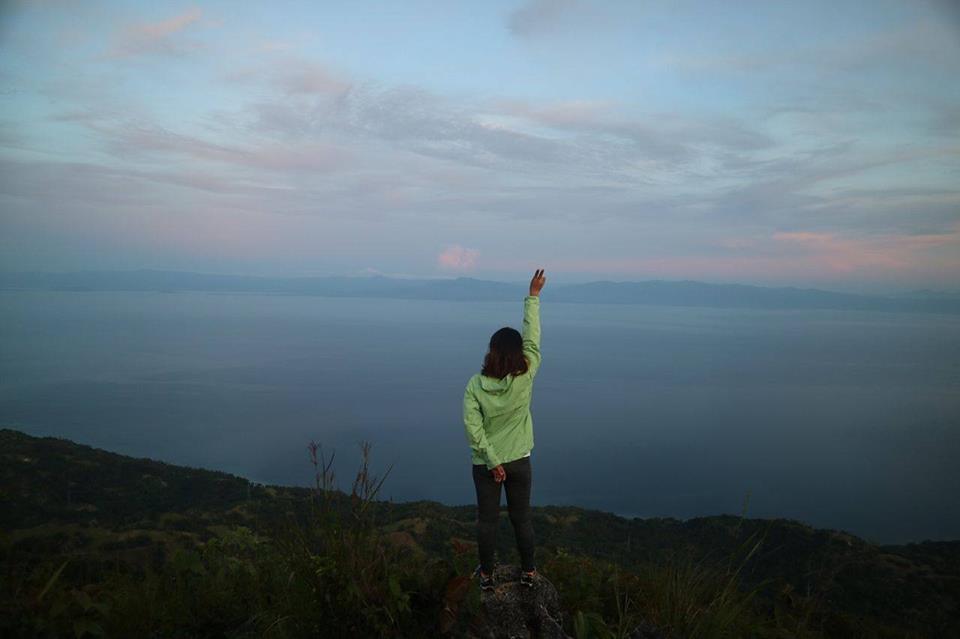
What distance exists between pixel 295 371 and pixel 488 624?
180 meters

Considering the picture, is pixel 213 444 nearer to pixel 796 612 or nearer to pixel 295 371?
pixel 295 371

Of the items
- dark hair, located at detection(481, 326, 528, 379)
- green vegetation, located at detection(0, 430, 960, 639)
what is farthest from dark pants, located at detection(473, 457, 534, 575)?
dark hair, located at detection(481, 326, 528, 379)

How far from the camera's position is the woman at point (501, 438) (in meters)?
3.93

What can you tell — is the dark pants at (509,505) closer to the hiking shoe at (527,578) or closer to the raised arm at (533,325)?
the hiking shoe at (527,578)

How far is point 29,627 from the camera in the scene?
111 inches

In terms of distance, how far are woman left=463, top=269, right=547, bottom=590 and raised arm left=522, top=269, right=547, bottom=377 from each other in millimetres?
43

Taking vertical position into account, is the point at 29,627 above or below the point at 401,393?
above

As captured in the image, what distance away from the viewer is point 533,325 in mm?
4297

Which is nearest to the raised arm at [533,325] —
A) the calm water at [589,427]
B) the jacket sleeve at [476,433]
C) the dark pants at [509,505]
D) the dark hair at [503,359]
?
the dark hair at [503,359]

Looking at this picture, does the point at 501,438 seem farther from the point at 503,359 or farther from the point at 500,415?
the point at 503,359

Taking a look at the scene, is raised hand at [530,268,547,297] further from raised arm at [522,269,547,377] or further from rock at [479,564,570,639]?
rock at [479,564,570,639]

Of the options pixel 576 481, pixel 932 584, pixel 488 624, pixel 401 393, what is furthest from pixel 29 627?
pixel 401 393

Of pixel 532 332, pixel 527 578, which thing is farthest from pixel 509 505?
pixel 532 332

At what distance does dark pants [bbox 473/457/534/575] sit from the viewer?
3963 millimetres
